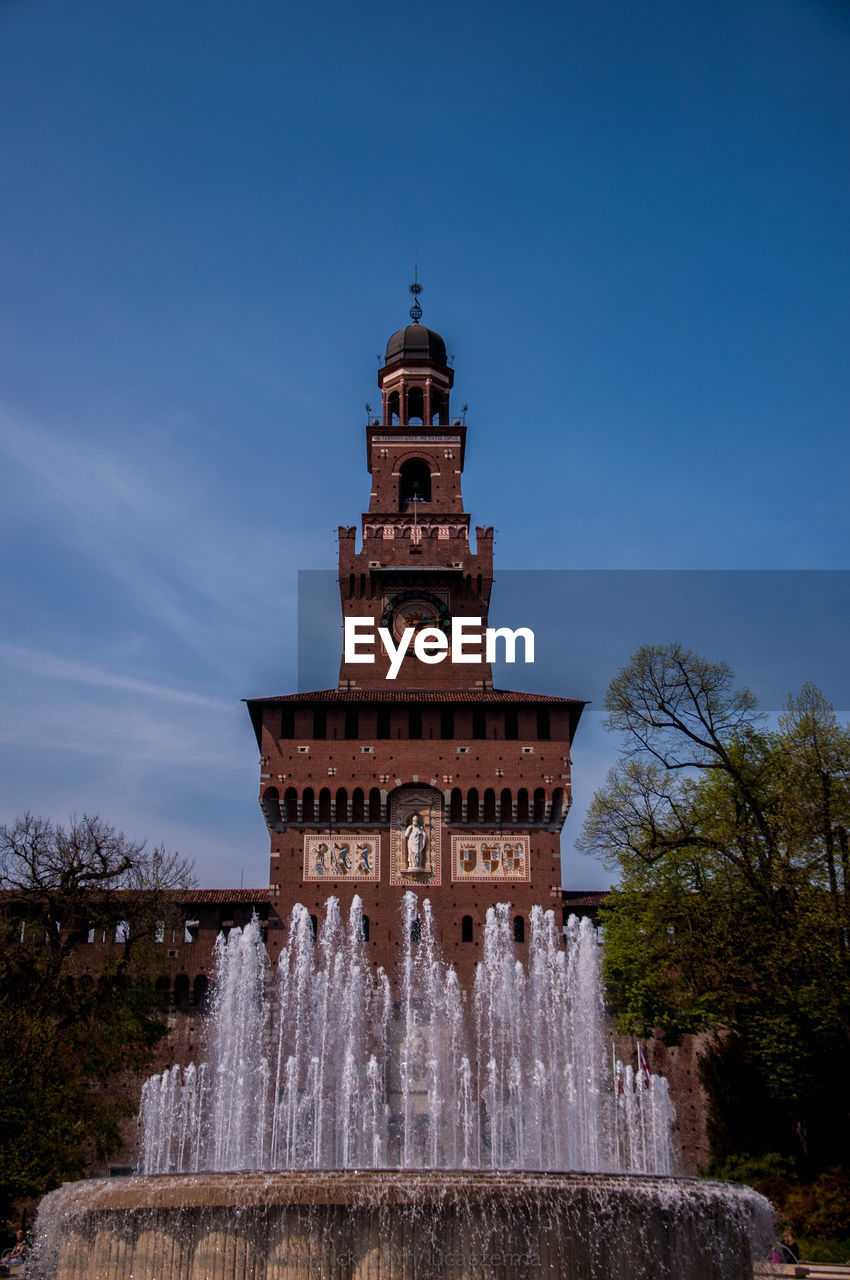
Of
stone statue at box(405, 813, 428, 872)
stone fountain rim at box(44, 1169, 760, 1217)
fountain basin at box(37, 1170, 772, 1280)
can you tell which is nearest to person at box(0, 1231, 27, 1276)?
fountain basin at box(37, 1170, 772, 1280)

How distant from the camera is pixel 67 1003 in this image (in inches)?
1196

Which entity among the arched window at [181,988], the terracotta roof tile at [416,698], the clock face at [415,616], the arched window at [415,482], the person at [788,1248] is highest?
the arched window at [415,482]

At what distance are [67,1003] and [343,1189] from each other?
747 inches

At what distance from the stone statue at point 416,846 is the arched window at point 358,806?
66.4 inches

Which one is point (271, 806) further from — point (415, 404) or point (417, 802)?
point (415, 404)

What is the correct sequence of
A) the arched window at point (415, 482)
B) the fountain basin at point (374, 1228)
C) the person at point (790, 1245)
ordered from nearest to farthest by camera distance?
the fountain basin at point (374, 1228) < the person at point (790, 1245) < the arched window at point (415, 482)

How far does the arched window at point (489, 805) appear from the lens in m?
40.0

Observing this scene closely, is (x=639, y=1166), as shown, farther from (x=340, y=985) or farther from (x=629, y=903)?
(x=340, y=985)

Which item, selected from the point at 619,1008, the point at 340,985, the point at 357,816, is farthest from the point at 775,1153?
the point at 357,816

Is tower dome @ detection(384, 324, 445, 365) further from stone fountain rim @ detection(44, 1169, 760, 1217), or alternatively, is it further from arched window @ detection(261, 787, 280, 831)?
stone fountain rim @ detection(44, 1169, 760, 1217)

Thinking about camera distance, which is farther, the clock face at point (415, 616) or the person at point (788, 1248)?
the clock face at point (415, 616)

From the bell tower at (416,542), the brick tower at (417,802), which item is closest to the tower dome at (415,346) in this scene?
the bell tower at (416,542)

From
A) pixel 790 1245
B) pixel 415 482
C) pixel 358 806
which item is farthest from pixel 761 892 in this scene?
pixel 415 482

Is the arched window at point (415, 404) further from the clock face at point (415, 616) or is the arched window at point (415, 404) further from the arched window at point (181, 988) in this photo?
the arched window at point (181, 988)
